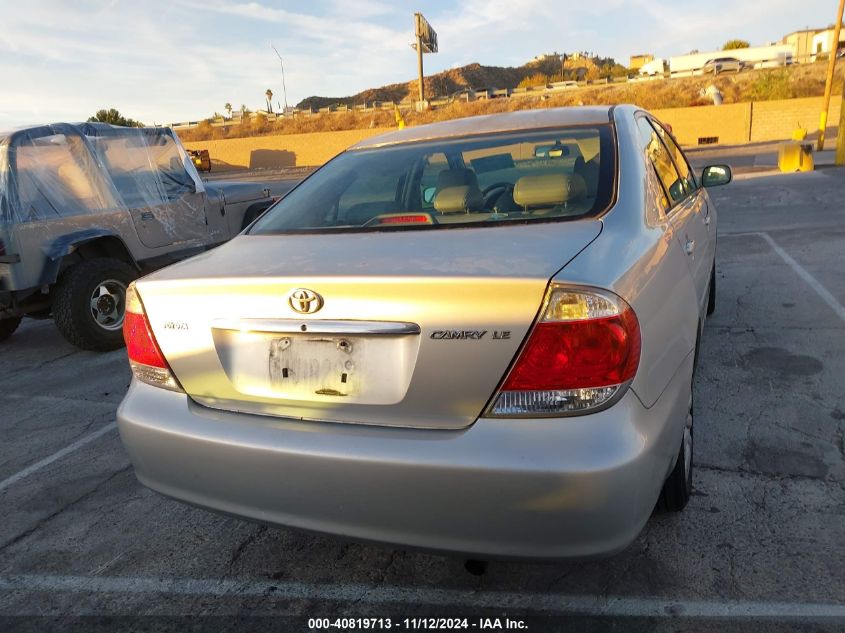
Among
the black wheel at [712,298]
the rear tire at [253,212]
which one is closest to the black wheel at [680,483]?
the black wheel at [712,298]

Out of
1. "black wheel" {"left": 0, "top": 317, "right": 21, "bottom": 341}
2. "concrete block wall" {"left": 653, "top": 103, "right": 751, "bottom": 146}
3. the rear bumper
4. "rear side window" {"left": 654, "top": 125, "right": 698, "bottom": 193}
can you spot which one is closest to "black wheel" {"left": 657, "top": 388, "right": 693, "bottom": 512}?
the rear bumper

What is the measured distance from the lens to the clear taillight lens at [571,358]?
163 centimetres

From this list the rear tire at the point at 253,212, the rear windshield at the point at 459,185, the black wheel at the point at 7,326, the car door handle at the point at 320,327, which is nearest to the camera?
the car door handle at the point at 320,327

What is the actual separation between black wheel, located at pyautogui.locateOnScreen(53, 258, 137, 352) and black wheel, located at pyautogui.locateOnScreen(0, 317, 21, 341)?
4.05 ft

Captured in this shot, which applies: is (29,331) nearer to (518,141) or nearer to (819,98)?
(518,141)

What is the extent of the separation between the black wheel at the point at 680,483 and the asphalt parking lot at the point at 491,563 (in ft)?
0.20

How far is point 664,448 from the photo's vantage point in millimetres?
1855

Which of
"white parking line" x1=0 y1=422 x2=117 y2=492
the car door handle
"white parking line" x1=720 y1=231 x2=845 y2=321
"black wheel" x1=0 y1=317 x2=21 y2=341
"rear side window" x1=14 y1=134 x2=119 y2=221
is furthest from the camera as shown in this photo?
"black wheel" x1=0 y1=317 x2=21 y2=341

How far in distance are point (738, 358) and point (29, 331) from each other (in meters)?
6.66

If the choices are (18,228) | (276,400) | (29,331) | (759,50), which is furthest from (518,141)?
(759,50)

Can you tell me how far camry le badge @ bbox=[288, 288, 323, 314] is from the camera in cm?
179

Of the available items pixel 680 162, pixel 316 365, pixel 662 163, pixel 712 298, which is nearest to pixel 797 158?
pixel 712 298

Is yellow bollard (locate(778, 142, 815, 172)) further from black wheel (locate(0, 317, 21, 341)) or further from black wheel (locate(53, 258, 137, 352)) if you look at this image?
black wheel (locate(0, 317, 21, 341))

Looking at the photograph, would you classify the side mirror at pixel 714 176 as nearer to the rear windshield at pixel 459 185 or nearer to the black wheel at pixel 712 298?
the black wheel at pixel 712 298
